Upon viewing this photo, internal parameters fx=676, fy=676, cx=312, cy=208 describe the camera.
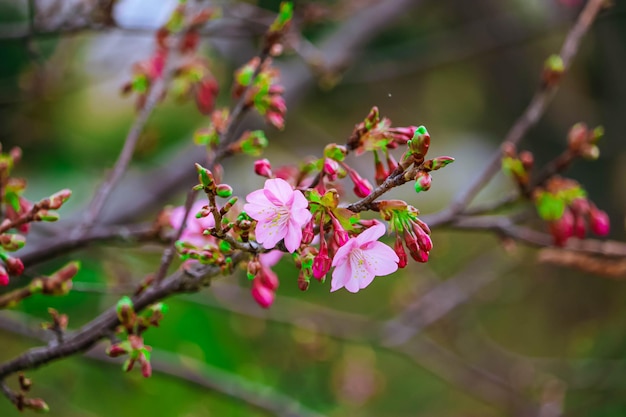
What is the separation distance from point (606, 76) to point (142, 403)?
84.7 inches

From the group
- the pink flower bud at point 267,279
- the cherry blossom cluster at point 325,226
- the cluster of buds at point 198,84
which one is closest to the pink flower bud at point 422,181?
the cherry blossom cluster at point 325,226

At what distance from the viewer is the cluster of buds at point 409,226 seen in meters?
0.55

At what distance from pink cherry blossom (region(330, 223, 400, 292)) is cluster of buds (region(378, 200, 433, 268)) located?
12 mm

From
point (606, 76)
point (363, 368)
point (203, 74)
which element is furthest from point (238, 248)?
point (606, 76)

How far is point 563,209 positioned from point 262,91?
438mm

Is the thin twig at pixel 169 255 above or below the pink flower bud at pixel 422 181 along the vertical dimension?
below

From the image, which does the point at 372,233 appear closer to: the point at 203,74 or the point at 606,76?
the point at 203,74

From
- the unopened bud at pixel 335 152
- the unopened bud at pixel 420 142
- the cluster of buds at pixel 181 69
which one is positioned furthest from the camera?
the cluster of buds at pixel 181 69

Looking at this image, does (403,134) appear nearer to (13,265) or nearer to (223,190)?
(223,190)

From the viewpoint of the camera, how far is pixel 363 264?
55cm

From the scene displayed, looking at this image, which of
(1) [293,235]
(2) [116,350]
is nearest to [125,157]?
(2) [116,350]

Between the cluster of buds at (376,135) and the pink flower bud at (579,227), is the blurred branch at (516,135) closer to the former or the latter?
the pink flower bud at (579,227)

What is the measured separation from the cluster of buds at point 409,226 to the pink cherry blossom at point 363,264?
0.5 inches

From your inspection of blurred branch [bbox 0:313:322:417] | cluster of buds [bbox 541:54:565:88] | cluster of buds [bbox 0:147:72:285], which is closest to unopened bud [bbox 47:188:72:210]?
cluster of buds [bbox 0:147:72:285]
